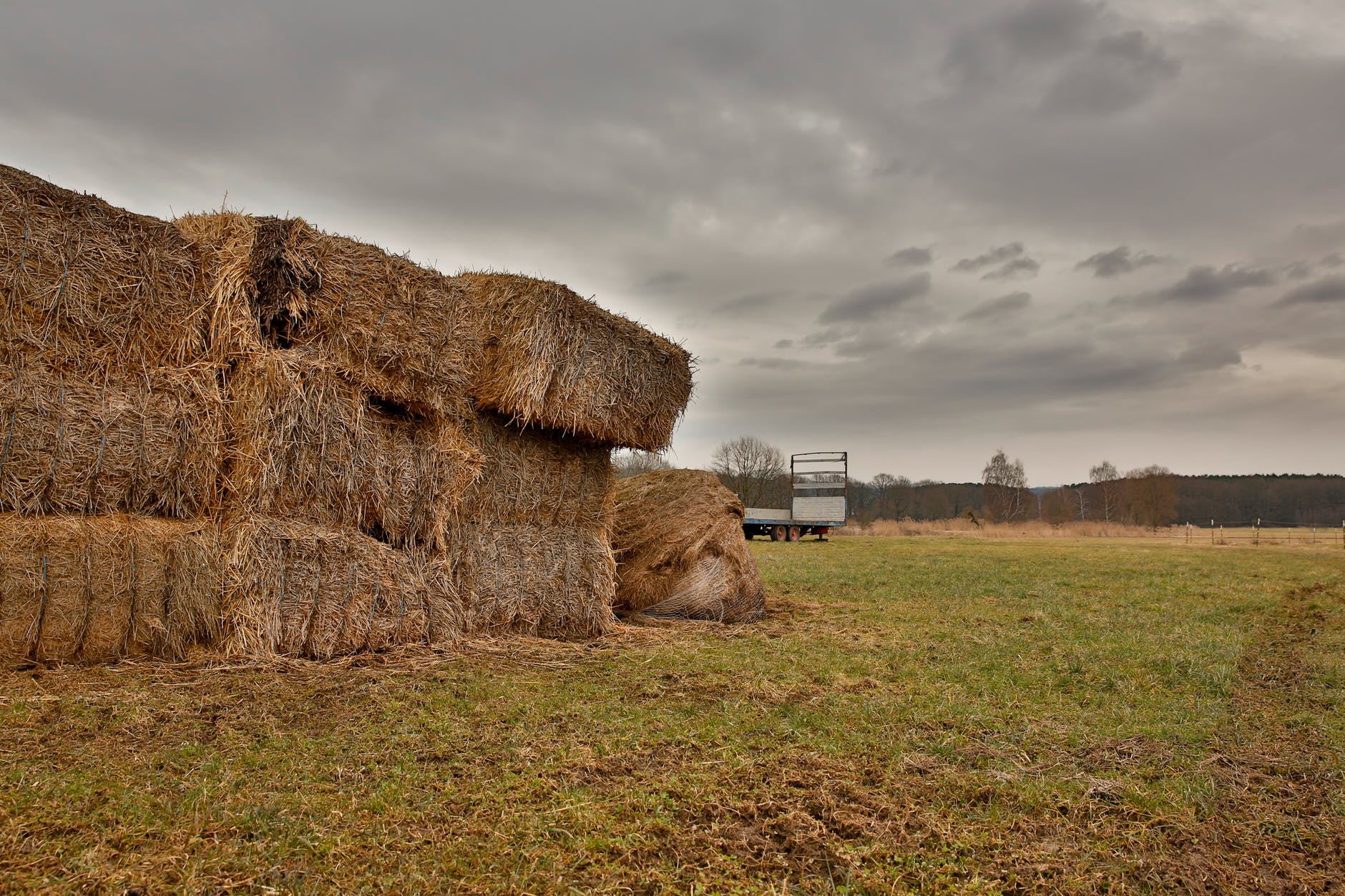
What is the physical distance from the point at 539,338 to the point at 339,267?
1.87m

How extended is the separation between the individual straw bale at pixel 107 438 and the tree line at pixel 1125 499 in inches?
2397

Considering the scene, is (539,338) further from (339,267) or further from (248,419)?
(248,419)

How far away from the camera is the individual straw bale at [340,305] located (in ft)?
20.5

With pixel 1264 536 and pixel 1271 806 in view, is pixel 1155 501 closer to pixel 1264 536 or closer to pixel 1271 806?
pixel 1264 536

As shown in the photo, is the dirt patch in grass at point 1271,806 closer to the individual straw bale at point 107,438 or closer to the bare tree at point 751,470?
the individual straw bale at point 107,438

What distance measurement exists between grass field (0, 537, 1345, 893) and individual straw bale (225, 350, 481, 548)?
4.24 ft

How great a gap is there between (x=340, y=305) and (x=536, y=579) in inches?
126

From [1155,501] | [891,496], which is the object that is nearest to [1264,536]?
[1155,501]

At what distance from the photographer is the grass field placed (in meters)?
2.96

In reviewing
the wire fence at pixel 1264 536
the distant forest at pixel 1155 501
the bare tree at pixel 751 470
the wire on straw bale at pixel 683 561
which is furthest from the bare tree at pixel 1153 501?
the wire on straw bale at pixel 683 561

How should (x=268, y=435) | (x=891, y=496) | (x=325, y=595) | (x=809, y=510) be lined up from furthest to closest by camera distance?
1. (x=891, y=496)
2. (x=809, y=510)
3. (x=325, y=595)
4. (x=268, y=435)

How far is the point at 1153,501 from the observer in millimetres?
67062

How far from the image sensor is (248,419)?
6.08 metres

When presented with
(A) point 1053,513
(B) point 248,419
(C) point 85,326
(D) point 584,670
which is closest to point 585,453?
(D) point 584,670
